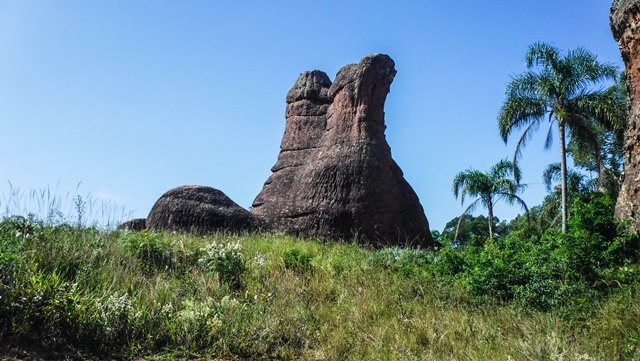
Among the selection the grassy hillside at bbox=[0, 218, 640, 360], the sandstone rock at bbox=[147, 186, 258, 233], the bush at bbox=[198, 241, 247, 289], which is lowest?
A: the grassy hillside at bbox=[0, 218, 640, 360]

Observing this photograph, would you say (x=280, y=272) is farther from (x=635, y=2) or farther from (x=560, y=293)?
(x=635, y=2)

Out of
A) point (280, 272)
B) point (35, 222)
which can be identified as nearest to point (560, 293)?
point (280, 272)

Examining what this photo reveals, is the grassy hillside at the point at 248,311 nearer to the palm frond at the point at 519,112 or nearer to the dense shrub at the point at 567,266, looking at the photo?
the dense shrub at the point at 567,266

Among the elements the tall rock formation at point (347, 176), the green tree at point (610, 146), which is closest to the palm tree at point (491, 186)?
the green tree at point (610, 146)

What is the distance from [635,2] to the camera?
448 inches

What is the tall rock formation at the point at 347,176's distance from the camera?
712 inches

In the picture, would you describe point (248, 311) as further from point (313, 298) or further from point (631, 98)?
point (631, 98)

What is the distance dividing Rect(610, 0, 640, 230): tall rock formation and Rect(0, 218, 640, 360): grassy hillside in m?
2.77

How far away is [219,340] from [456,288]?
4.78m

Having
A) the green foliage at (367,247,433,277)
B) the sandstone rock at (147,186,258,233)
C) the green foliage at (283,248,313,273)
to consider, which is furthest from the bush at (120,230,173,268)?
the sandstone rock at (147,186,258,233)

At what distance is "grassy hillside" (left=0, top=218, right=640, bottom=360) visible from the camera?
6.09 m

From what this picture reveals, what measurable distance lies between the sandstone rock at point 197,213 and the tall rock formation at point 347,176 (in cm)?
118

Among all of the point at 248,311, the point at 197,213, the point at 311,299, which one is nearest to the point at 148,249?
the point at 311,299

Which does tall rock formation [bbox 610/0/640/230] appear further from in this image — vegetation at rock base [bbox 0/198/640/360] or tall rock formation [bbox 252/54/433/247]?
tall rock formation [bbox 252/54/433/247]
